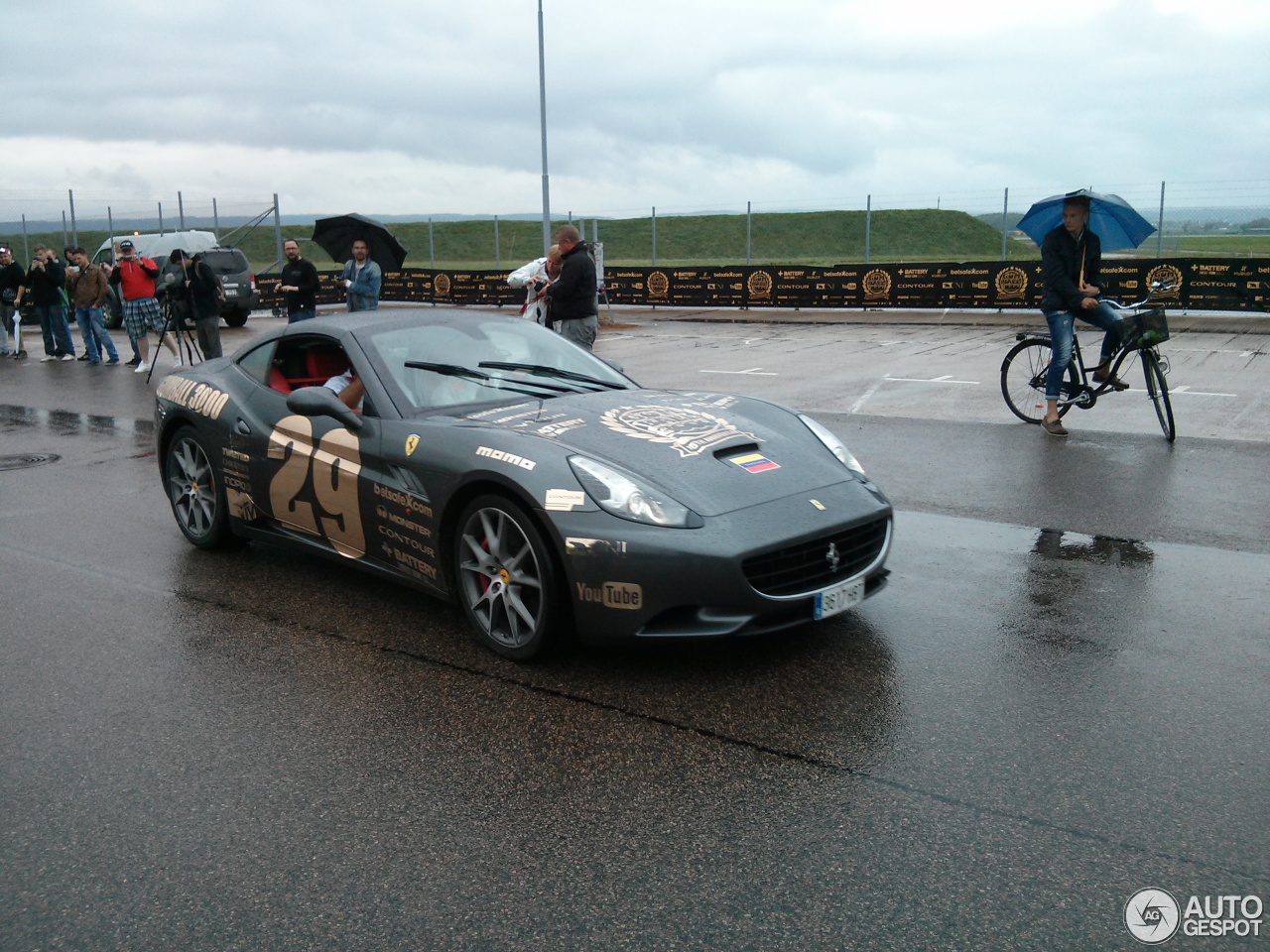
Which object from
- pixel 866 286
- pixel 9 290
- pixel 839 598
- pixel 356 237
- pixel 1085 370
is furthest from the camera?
pixel 866 286

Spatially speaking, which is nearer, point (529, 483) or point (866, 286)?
point (529, 483)

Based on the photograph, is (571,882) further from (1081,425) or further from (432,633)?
(1081,425)

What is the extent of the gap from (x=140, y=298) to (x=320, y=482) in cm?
1195

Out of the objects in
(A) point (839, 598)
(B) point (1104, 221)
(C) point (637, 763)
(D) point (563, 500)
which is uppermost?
(B) point (1104, 221)

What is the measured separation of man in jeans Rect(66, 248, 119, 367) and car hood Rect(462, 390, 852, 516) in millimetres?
13915

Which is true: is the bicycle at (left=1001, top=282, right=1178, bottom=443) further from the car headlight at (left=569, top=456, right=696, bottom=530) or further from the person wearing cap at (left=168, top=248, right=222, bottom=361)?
the person wearing cap at (left=168, top=248, right=222, bottom=361)

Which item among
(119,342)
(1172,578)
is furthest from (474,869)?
(119,342)

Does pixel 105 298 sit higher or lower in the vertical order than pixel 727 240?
lower

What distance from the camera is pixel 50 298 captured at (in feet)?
56.6

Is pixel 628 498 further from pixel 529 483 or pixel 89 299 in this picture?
pixel 89 299

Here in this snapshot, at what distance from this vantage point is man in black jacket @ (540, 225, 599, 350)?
9898 millimetres

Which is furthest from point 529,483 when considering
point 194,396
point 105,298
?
point 105,298

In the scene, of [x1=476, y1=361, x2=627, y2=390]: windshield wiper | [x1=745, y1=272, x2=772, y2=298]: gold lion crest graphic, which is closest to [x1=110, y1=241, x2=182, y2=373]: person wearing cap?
[x1=476, y1=361, x2=627, y2=390]: windshield wiper

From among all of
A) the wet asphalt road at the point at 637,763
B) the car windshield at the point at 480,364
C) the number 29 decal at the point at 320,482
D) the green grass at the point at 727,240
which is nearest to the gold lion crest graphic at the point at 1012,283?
the wet asphalt road at the point at 637,763
